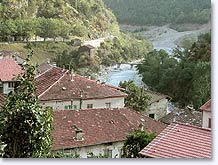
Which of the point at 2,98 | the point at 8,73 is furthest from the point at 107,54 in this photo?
the point at 2,98

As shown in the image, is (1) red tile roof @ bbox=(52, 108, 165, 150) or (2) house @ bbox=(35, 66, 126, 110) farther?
(1) red tile roof @ bbox=(52, 108, 165, 150)

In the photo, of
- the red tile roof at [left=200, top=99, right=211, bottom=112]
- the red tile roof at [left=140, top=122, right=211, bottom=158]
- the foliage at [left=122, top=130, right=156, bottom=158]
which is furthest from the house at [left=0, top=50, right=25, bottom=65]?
the red tile roof at [left=200, top=99, right=211, bottom=112]

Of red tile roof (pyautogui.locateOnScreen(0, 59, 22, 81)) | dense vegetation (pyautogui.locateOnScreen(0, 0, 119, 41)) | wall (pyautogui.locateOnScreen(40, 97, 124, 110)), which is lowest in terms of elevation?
wall (pyautogui.locateOnScreen(40, 97, 124, 110))

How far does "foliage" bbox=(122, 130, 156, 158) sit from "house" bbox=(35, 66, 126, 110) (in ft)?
1.11

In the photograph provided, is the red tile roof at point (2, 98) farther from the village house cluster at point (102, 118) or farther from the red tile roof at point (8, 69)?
the red tile roof at point (8, 69)

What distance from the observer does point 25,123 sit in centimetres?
324

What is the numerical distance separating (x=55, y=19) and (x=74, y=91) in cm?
59

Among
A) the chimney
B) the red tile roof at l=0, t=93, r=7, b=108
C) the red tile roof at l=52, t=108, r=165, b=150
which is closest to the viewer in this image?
the red tile roof at l=0, t=93, r=7, b=108

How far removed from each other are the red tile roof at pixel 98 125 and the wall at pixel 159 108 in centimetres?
7

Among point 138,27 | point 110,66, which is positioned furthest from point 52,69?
point 138,27

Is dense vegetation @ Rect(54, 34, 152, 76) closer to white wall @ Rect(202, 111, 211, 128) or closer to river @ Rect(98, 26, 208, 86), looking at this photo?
river @ Rect(98, 26, 208, 86)

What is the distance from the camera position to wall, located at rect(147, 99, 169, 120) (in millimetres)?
3979

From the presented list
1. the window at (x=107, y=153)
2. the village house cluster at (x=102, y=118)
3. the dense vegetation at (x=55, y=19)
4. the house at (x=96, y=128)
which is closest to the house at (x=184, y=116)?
the village house cluster at (x=102, y=118)

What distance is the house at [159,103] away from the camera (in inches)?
155
